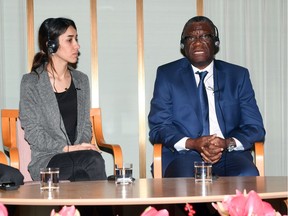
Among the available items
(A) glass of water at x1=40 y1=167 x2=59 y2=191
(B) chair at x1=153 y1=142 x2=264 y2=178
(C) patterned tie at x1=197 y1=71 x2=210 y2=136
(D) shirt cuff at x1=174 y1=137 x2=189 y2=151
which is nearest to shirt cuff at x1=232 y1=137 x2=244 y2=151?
(B) chair at x1=153 y1=142 x2=264 y2=178

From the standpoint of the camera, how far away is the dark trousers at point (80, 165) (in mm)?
3113

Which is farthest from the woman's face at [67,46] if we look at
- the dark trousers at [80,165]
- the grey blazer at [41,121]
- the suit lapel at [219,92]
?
the suit lapel at [219,92]

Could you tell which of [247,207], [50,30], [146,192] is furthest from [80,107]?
[247,207]

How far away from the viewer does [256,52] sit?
426 centimetres

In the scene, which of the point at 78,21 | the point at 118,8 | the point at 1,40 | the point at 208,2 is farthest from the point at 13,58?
the point at 208,2

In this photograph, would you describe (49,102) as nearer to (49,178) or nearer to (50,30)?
(50,30)

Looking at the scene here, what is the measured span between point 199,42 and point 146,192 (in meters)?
1.70

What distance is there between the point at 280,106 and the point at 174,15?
117 cm

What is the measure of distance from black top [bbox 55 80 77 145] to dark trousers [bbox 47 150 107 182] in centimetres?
32

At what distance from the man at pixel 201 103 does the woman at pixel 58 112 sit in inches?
19.3

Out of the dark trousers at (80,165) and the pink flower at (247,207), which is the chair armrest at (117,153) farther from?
the pink flower at (247,207)

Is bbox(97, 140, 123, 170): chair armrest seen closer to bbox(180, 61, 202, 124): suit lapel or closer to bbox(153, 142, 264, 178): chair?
bbox(153, 142, 264, 178): chair

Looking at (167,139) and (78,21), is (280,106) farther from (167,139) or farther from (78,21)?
(78,21)

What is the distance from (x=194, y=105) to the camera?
11.3 feet
